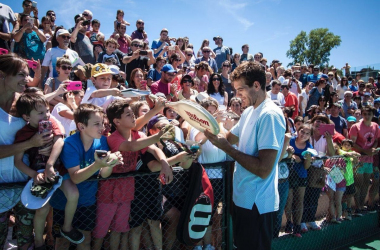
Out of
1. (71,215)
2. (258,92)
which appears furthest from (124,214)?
(258,92)

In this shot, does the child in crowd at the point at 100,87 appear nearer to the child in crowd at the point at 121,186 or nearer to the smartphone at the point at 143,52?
the child in crowd at the point at 121,186

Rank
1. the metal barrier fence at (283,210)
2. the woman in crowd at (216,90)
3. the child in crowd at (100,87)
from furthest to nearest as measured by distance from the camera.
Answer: the woman in crowd at (216,90), the child in crowd at (100,87), the metal barrier fence at (283,210)

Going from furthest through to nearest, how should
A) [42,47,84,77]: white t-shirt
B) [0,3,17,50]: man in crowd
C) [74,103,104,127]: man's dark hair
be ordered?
[0,3,17,50]: man in crowd < [42,47,84,77]: white t-shirt < [74,103,104,127]: man's dark hair

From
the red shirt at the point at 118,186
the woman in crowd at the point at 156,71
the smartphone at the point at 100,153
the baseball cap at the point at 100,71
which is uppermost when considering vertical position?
the woman in crowd at the point at 156,71

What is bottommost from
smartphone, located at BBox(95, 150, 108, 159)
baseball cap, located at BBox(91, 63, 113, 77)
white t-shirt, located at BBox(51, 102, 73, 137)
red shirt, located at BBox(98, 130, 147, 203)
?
red shirt, located at BBox(98, 130, 147, 203)

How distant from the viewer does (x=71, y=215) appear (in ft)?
7.13

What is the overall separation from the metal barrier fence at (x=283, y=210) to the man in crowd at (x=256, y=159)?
0.65 m

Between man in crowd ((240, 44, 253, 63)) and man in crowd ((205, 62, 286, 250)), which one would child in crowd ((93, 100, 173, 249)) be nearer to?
man in crowd ((205, 62, 286, 250))

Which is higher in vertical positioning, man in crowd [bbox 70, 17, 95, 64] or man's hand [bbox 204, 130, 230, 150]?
man in crowd [bbox 70, 17, 95, 64]

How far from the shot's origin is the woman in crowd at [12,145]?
2078 millimetres

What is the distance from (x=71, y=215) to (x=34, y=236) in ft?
1.51

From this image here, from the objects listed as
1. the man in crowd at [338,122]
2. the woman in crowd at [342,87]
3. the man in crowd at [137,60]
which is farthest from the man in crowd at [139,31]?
the woman in crowd at [342,87]

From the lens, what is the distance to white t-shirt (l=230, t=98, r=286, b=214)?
6.63 ft

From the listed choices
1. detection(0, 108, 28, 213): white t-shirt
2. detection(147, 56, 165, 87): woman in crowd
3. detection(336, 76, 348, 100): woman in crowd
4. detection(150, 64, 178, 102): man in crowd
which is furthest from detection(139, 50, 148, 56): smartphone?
detection(336, 76, 348, 100): woman in crowd
